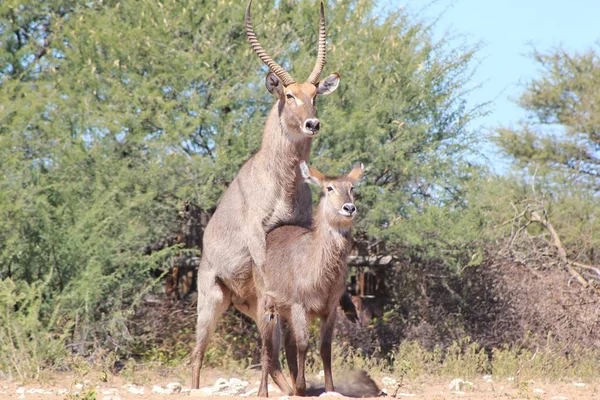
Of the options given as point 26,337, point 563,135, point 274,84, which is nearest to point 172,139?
point 26,337

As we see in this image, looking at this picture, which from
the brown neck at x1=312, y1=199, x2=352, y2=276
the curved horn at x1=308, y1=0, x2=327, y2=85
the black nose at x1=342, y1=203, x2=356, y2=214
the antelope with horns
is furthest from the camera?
the curved horn at x1=308, y1=0, x2=327, y2=85

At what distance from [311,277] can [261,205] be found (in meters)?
1.24

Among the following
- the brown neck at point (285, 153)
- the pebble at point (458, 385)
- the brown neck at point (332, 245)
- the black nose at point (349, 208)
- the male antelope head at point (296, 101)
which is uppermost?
the male antelope head at point (296, 101)

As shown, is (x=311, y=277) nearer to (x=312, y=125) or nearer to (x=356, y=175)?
(x=356, y=175)

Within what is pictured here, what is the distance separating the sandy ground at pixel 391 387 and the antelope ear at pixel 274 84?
9.17 ft

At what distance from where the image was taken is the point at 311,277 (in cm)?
805

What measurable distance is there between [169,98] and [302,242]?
18.0ft

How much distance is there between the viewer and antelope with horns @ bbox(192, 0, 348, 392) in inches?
352

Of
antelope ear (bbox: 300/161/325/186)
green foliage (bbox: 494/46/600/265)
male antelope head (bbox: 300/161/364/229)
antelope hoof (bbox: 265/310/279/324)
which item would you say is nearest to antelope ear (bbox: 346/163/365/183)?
male antelope head (bbox: 300/161/364/229)

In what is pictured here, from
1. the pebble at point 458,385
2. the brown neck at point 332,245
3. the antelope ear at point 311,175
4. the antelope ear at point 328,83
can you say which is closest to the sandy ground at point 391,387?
the pebble at point 458,385

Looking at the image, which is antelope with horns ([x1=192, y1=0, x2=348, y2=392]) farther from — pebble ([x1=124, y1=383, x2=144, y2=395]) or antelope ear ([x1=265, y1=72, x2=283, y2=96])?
pebble ([x1=124, y1=383, x2=144, y2=395])

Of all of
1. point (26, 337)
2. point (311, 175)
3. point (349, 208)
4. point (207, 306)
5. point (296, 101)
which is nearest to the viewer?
point (349, 208)

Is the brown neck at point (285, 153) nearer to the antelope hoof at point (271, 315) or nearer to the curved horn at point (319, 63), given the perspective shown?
the curved horn at point (319, 63)

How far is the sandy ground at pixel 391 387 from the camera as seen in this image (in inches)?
335
